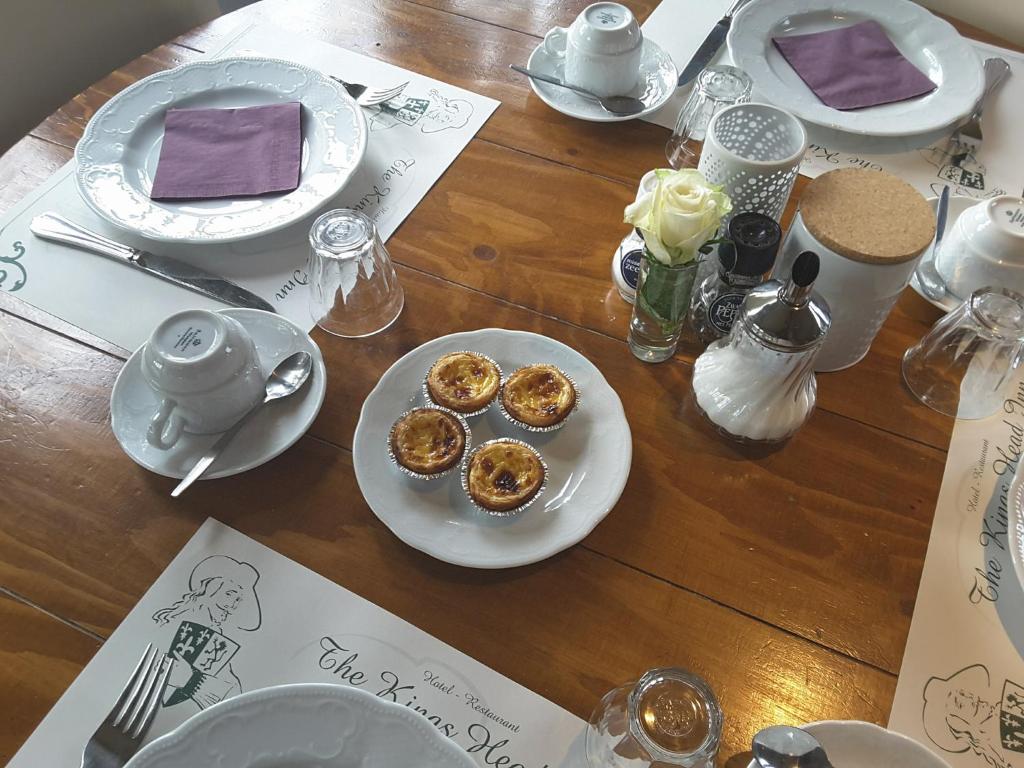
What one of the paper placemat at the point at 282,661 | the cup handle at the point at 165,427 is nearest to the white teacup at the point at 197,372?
the cup handle at the point at 165,427

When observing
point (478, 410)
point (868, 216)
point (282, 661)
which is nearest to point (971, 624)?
point (868, 216)

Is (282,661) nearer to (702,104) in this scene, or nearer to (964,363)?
(964,363)

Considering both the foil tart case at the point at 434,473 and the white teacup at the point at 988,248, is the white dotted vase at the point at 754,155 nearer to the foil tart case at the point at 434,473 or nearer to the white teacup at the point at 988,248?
the white teacup at the point at 988,248

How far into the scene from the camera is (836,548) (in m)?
0.69

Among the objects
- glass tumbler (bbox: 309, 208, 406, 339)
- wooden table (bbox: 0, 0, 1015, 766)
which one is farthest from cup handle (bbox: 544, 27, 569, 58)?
glass tumbler (bbox: 309, 208, 406, 339)

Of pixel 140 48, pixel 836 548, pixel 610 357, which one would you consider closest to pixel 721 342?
pixel 610 357

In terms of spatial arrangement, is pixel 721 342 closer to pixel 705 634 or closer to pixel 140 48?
pixel 705 634

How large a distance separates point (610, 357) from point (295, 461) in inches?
13.9

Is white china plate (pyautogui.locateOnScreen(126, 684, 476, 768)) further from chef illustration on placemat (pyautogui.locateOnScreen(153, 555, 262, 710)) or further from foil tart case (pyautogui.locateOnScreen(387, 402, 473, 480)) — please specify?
foil tart case (pyautogui.locateOnScreen(387, 402, 473, 480))

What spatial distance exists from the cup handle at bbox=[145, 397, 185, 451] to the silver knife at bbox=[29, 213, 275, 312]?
0.18m

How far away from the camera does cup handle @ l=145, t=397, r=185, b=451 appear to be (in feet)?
2.30

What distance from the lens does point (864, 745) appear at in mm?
571

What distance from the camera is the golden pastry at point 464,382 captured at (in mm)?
735

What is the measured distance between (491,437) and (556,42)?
2.29ft
